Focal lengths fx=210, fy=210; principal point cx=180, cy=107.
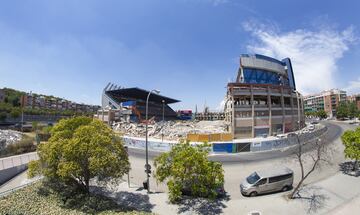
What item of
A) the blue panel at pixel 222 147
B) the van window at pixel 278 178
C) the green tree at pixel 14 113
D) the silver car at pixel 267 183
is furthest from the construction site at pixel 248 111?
the green tree at pixel 14 113

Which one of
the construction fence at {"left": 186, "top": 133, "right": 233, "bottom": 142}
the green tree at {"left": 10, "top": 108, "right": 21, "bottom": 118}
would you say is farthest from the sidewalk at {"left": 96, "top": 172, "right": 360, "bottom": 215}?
the green tree at {"left": 10, "top": 108, "right": 21, "bottom": 118}

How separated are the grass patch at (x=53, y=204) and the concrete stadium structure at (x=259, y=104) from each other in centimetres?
3714

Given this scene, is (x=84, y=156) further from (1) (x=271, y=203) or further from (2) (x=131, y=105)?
(2) (x=131, y=105)

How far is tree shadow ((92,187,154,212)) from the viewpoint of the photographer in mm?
15344

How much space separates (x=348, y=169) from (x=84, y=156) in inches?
988

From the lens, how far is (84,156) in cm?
1447

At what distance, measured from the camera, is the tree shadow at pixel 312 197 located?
14320mm

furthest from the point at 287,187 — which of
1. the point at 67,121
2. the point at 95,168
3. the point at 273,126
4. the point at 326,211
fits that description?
the point at 273,126

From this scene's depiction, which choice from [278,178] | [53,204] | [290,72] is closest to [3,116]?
[53,204]

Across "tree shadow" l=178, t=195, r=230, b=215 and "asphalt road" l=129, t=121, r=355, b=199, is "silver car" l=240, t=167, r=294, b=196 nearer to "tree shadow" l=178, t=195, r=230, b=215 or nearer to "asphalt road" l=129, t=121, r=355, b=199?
"asphalt road" l=129, t=121, r=355, b=199

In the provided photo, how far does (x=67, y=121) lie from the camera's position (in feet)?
57.6

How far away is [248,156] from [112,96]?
81.2 m

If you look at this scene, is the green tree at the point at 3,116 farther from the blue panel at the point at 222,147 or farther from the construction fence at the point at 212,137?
the blue panel at the point at 222,147

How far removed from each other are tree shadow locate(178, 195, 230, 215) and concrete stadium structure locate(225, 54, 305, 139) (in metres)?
33.5
